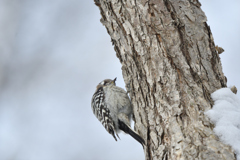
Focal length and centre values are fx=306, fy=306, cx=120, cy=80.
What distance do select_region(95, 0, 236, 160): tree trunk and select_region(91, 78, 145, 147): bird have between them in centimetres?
96

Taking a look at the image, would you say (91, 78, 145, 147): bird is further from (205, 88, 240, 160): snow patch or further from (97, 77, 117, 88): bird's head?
(205, 88, 240, 160): snow patch

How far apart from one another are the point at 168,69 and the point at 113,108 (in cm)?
184

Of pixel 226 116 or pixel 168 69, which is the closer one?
pixel 226 116

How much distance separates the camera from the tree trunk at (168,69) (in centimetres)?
294

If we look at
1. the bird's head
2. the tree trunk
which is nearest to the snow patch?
the tree trunk

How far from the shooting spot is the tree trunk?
294 centimetres

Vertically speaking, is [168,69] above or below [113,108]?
below

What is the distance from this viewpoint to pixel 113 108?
4.75 metres

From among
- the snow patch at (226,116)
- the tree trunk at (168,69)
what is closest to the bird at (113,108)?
the tree trunk at (168,69)

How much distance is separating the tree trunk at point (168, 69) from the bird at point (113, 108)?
0.96m

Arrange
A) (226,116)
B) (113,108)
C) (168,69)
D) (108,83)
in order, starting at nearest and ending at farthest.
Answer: (226,116) < (168,69) < (113,108) < (108,83)

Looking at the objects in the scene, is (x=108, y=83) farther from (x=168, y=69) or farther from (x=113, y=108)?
(x=168, y=69)

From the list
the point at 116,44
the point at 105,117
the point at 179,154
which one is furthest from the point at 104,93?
the point at 179,154

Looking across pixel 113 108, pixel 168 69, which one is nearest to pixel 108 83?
pixel 113 108
